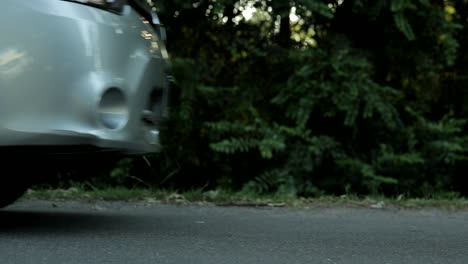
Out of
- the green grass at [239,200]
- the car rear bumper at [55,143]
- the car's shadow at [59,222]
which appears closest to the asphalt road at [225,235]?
the car's shadow at [59,222]

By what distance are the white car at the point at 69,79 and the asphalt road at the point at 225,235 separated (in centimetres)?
48

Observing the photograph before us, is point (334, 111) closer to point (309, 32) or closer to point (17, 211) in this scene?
point (309, 32)

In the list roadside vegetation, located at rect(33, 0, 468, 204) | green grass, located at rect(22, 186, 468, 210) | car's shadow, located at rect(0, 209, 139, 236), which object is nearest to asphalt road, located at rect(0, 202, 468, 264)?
car's shadow, located at rect(0, 209, 139, 236)

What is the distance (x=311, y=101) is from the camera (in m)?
7.01

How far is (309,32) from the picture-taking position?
7.60 meters

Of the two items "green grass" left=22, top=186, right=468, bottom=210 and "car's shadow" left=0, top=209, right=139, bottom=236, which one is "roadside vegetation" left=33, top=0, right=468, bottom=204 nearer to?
"green grass" left=22, top=186, right=468, bottom=210

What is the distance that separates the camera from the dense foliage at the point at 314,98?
7055 millimetres

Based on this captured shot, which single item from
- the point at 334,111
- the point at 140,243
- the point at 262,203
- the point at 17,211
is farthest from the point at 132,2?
the point at 334,111

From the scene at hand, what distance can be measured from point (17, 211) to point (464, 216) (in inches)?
117

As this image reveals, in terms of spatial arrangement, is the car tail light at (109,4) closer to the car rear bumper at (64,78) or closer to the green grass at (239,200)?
the car rear bumper at (64,78)

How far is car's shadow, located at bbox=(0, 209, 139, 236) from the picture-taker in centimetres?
426

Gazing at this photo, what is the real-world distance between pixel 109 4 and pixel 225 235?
136 centimetres

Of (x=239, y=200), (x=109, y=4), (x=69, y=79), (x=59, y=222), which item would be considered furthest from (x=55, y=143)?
(x=239, y=200)

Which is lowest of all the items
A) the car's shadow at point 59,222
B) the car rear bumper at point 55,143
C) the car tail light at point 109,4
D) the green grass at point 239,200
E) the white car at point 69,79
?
the car's shadow at point 59,222
